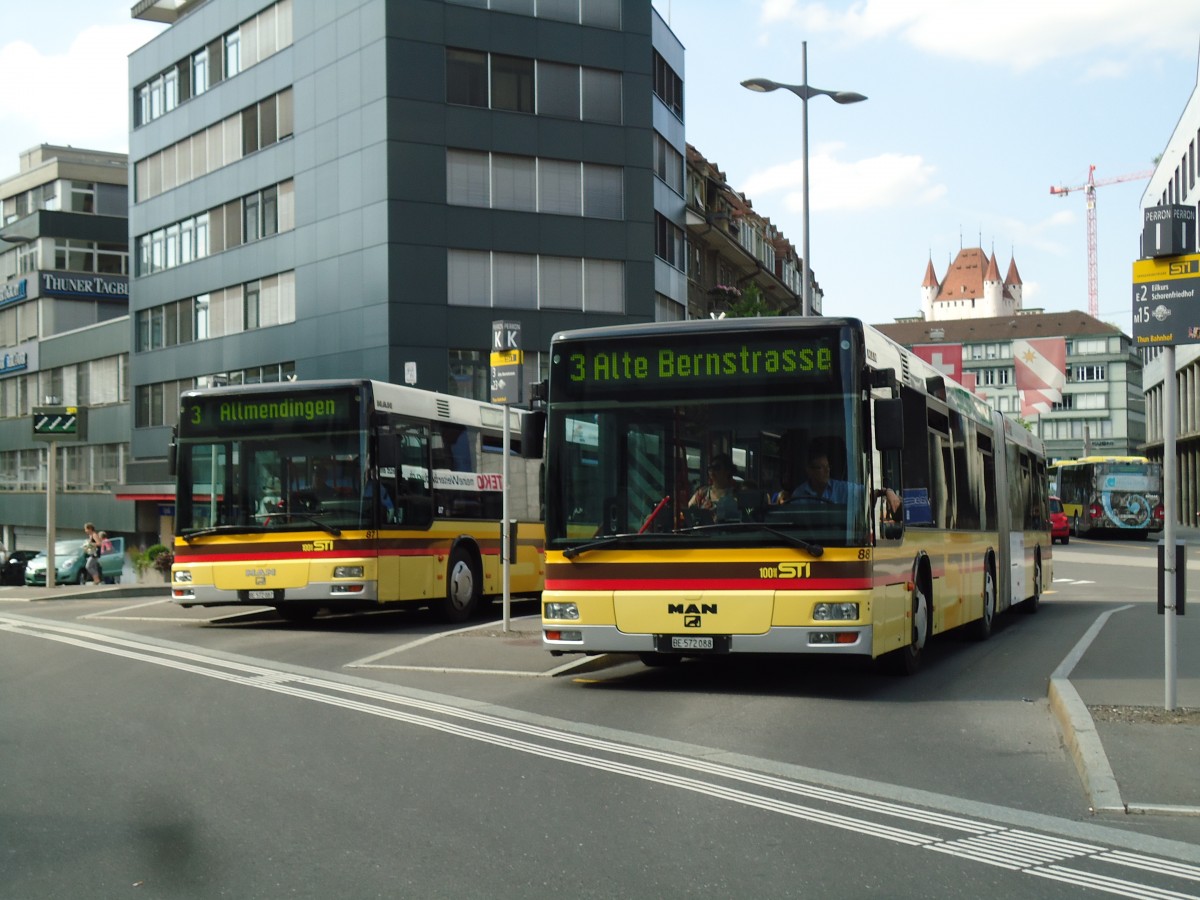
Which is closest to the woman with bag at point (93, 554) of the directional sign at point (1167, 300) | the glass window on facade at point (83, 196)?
the directional sign at point (1167, 300)

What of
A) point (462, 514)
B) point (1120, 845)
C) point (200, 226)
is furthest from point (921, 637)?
point (200, 226)

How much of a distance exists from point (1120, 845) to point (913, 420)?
24.9 ft

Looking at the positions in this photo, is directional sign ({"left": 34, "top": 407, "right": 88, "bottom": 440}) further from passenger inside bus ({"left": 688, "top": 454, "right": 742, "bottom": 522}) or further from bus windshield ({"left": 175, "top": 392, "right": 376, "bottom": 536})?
passenger inside bus ({"left": 688, "top": 454, "right": 742, "bottom": 522})

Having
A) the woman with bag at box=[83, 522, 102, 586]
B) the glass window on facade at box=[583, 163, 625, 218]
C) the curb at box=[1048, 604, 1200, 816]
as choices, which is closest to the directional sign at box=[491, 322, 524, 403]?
the curb at box=[1048, 604, 1200, 816]

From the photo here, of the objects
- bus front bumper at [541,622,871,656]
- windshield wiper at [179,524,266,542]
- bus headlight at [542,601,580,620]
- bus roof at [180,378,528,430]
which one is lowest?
bus front bumper at [541,622,871,656]

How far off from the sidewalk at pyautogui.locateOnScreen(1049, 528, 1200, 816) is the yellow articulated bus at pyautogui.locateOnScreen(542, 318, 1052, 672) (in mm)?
1656

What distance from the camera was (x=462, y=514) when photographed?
65.1ft

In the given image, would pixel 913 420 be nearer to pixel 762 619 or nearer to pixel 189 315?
pixel 762 619

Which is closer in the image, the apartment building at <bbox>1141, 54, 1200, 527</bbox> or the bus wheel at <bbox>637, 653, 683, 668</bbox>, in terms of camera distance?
the bus wheel at <bbox>637, 653, 683, 668</bbox>

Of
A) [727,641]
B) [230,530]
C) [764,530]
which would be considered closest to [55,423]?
[230,530]

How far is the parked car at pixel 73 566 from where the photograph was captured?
40.7 m

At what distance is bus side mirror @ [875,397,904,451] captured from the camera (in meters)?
11.1

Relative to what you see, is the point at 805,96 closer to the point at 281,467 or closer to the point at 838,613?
the point at 281,467

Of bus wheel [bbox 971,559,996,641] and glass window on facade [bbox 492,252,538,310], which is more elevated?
glass window on facade [bbox 492,252,538,310]
